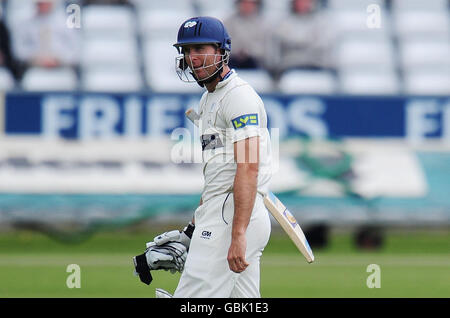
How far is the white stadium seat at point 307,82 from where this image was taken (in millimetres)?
14531

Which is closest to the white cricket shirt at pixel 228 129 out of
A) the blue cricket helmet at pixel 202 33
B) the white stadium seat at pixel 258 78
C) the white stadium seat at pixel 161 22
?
the blue cricket helmet at pixel 202 33

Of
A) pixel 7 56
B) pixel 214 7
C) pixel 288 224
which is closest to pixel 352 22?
pixel 214 7

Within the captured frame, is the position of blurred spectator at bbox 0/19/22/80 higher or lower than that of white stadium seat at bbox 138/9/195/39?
lower

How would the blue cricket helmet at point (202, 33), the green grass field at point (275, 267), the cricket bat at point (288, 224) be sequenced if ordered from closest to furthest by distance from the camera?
the blue cricket helmet at point (202, 33) < the cricket bat at point (288, 224) < the green grass field at point (275, 267)

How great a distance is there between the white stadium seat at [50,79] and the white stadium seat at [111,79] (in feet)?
0.58

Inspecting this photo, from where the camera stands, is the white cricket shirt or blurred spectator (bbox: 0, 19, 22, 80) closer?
the white cricket shirt

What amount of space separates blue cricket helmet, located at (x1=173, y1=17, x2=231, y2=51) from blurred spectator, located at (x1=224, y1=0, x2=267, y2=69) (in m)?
8.70

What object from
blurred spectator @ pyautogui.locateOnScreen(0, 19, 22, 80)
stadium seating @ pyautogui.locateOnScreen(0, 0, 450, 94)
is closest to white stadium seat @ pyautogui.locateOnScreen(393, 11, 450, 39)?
stadium seating @ pyautogui.locateOnScreen(0, 0, 450, 94)

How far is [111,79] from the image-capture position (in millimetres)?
14953

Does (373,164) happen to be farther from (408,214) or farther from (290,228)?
(290,228)

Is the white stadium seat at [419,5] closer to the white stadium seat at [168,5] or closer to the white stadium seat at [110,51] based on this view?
the white stadium seat at [168,5]

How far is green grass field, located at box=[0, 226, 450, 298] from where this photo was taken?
976cm

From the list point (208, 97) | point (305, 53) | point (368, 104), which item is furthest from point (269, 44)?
point (208, 97)

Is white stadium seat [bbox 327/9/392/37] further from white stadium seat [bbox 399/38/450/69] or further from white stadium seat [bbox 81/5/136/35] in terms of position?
white stadium seat [bbox 81/5/136/35]
